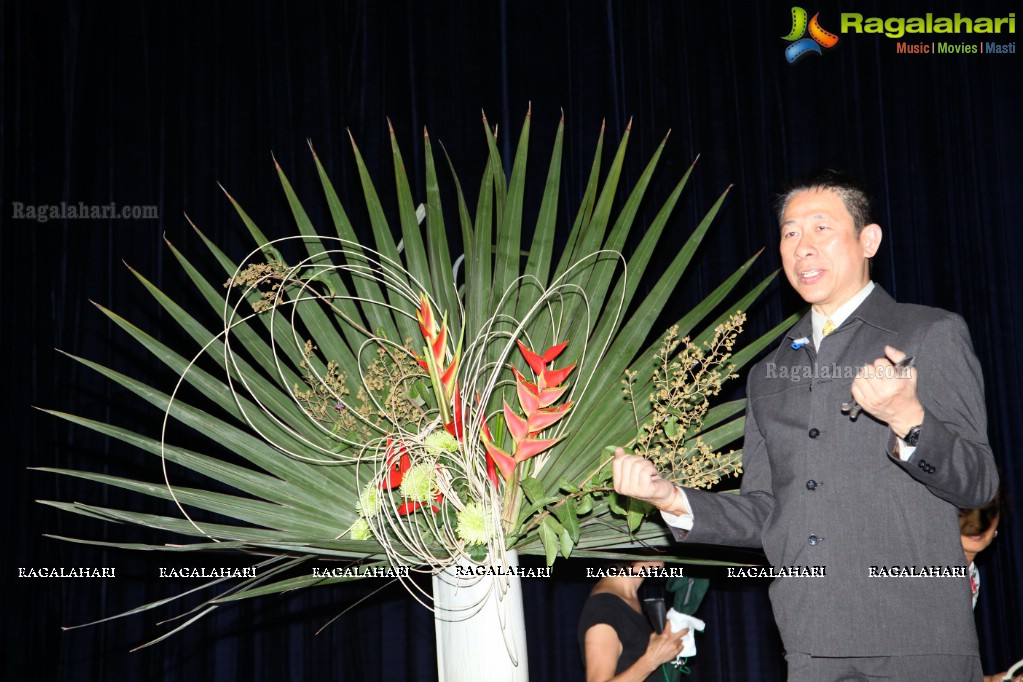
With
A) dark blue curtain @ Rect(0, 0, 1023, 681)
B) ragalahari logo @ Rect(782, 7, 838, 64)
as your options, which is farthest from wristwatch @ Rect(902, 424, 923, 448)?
ragalahari logo @ Rect(782, 7, 838, 64)

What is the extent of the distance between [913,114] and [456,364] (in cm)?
242

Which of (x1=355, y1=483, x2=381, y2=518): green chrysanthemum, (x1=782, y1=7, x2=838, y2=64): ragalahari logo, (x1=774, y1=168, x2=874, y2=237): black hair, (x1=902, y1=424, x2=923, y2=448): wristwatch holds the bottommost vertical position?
(x1=355, y1=483, x2=381, y2=518): green chrysanthemum

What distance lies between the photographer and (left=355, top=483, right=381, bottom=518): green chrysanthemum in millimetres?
1334

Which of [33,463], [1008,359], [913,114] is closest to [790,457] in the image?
[1008,359]

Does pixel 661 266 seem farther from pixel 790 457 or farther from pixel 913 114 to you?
pixel 790 457

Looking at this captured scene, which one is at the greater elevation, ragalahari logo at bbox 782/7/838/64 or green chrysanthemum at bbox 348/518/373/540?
ragalahari logo at bbox 782/7/838/64

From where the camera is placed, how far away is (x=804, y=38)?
3133 millimetres

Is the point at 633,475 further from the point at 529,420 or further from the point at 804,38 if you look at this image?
the point at 804,38

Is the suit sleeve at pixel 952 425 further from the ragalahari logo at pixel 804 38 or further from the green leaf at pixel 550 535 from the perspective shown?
the ragalahari logo at pixel 804 38

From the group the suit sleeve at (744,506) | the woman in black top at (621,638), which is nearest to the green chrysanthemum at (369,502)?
the suit sleeve at (744,506)

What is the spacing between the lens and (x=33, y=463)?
10.5 feet

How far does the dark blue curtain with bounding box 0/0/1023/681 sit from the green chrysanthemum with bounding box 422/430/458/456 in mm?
1721

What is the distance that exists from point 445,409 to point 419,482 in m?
0.12

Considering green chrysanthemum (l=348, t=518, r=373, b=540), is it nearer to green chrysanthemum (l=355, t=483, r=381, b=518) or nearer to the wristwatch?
green chrysanthemum (l=355, t=483, r=381, b=518)
